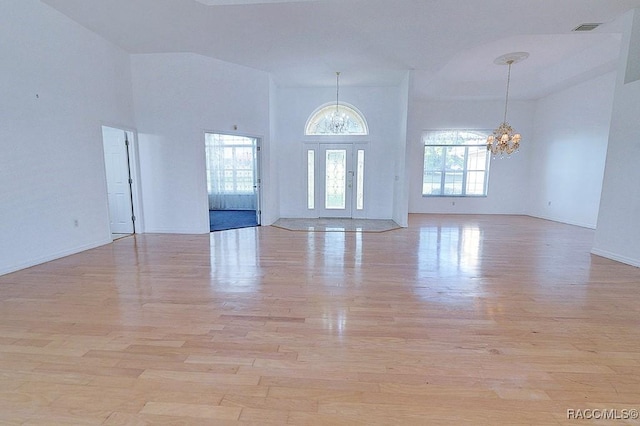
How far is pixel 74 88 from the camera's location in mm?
4094

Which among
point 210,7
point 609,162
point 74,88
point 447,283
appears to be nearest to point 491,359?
point 447,283

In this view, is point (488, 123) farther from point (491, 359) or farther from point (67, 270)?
point (67, 270)

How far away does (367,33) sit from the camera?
4344 mm

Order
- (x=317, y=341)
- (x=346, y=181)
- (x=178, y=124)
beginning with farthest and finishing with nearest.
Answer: (x=346, y=181)
(x=178, y=124)
(x=317, y=341)

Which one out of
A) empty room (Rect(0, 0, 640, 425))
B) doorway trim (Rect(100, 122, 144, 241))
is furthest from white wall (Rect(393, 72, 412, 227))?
doorway trim (Rect(100, 122, 144, 241))

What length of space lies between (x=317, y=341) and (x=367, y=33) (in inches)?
180

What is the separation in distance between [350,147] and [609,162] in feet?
16.2

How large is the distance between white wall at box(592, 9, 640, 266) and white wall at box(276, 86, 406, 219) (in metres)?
3.87

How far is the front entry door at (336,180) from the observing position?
24.3ft

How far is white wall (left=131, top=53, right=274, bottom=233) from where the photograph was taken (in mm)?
5230

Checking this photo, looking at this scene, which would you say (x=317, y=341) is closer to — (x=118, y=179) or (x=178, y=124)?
(x=178, y=124)

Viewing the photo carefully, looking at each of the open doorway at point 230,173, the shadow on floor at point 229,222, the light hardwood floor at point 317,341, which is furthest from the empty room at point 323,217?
the open doorway at point 230,173

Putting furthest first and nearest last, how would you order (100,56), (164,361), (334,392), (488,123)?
(488,123) → (100,56) → (164,361) → (334,392)

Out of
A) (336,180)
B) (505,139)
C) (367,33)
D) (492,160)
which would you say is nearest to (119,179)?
(336,180)
